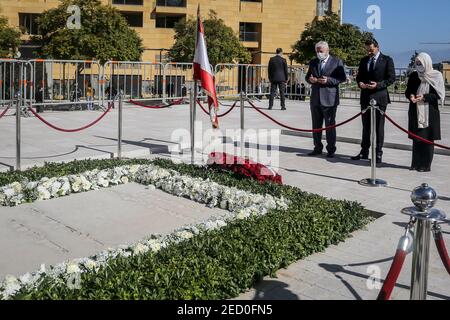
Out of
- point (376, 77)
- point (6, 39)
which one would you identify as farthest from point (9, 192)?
point (6, 39)

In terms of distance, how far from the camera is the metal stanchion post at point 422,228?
3.16 m

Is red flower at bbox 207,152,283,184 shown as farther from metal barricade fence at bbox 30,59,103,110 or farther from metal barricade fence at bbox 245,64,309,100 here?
metal barricade fence at bbox 245,64,309,100

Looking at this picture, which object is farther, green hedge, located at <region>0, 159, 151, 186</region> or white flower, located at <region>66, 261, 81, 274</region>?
green hedge, located at <region>0, 159, 151, 186</region>

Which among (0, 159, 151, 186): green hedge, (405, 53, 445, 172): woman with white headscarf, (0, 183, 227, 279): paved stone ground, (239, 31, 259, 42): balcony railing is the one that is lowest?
(0, 183, 227, 279): paved stone ground

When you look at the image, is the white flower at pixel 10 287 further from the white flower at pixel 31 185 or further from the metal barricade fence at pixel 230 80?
the metal barricade fence at pixel 230 80

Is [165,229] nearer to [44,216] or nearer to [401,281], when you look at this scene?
[44,216]

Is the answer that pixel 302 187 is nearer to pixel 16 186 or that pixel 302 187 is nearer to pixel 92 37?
pixel 16 186

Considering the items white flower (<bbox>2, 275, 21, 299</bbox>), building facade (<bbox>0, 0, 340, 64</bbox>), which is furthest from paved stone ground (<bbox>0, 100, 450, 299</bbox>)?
building facade (<bbox>0, 0, 340, 64</bbox>)

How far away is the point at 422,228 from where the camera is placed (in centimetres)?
321

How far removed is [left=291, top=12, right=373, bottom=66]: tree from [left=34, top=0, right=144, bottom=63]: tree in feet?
44.9

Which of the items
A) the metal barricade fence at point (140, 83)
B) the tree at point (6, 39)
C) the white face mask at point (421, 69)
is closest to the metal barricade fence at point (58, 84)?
the metal barricade fence at point (140, 83)

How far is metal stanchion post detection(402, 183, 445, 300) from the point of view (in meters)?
3.16
